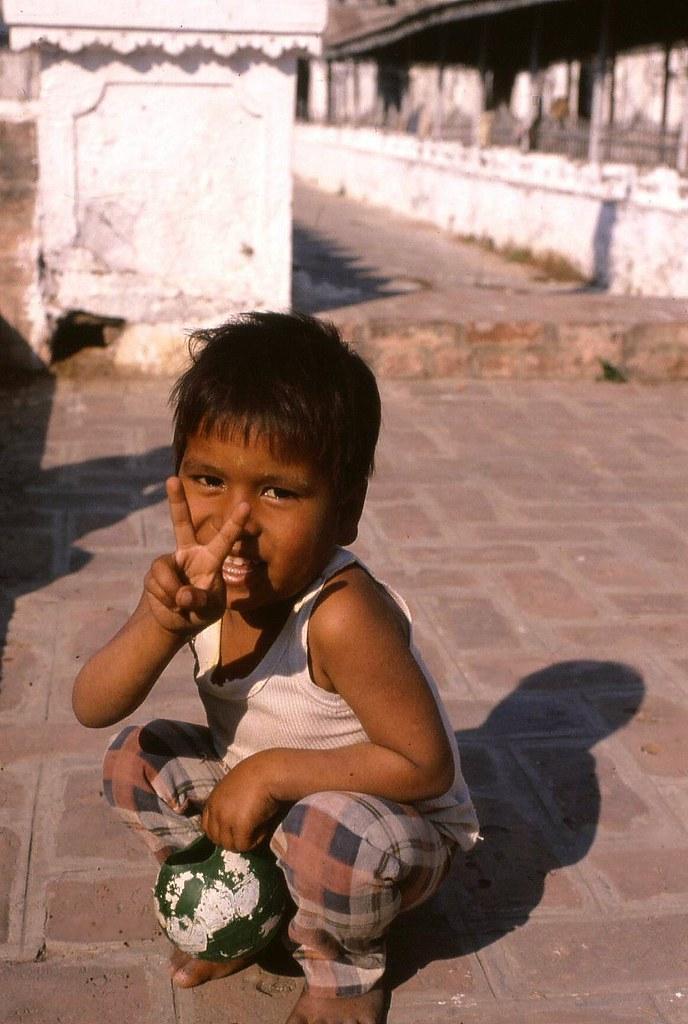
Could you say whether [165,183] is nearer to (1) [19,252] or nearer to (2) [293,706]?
(1) [19,252]

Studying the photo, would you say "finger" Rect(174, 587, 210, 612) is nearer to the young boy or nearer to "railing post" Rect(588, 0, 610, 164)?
the young boy

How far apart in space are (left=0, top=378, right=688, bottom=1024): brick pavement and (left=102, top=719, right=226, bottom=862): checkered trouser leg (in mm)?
221

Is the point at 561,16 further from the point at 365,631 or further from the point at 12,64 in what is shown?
the point at 365,631

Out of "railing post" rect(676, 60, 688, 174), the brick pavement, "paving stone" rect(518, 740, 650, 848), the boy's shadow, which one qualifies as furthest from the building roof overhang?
"paving stone" rect(518, 740, 650, 848)

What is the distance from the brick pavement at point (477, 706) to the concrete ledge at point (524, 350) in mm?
854

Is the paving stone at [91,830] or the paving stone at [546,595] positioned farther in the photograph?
the paving stone at [546,595]

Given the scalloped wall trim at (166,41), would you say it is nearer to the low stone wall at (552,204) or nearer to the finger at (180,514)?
the low stone wall at (552,204)

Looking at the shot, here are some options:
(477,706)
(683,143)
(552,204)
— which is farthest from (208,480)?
(552,204)

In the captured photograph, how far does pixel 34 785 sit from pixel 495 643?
58.7 inches

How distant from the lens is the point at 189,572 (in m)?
1.89

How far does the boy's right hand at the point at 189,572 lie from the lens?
1.86 metres

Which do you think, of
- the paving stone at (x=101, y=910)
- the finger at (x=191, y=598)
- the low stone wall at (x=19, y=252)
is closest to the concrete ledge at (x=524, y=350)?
the low stone wall at (x=19, y=252)

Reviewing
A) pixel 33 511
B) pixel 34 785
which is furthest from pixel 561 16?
pixel 34 785

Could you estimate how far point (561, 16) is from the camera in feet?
51.9
